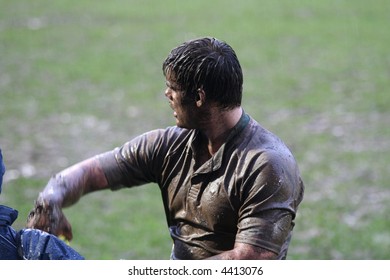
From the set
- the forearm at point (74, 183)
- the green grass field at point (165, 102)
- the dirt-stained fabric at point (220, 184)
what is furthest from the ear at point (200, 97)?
the green grass field at point (165, 102)

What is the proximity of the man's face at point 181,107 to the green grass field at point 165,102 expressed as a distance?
343 cm

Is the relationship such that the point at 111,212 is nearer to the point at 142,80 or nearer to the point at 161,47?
the point at 142,80

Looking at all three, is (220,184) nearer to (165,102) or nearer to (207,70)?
(207,70)

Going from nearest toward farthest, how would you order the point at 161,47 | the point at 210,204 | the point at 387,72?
the point at 210,204 → the point at 387,72 → the point at 161,47

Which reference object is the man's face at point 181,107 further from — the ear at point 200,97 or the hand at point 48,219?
the hand at point 48,219

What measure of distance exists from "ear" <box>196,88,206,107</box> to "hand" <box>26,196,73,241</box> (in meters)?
0.67

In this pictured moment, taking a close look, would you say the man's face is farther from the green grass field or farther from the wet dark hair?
the green grass field

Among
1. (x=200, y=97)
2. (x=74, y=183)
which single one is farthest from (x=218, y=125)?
(x=74, y=183)

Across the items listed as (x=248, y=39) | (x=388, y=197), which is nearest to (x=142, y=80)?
(x=248, y=39)

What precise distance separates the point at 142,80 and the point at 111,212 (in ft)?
17.0

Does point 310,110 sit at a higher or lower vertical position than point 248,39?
lower

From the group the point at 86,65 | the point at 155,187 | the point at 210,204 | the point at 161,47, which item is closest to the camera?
the point at 210,204

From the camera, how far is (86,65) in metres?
13.3
